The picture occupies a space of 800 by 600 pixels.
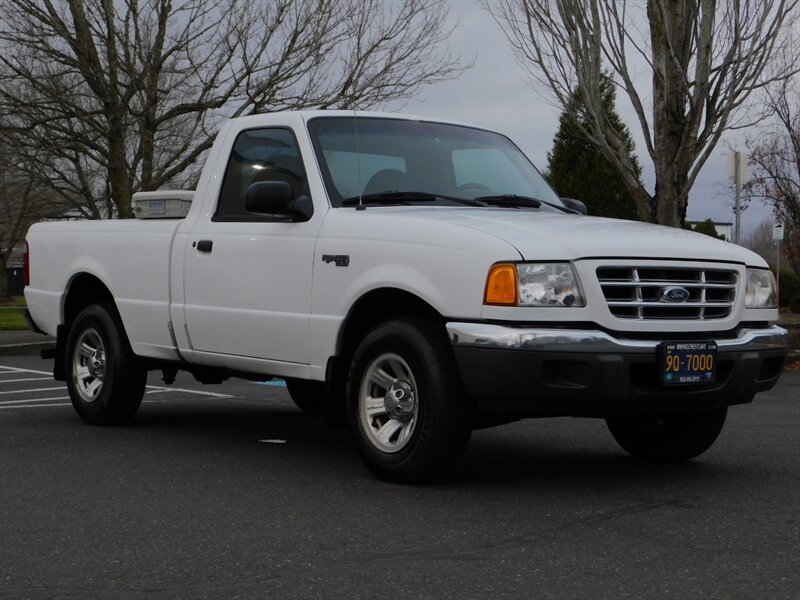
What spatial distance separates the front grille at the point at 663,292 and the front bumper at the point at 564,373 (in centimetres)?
14

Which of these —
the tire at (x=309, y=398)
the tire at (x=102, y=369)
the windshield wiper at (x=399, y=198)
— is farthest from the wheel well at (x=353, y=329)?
the tire at (x=309, y=398)

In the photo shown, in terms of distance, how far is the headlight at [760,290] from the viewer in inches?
243

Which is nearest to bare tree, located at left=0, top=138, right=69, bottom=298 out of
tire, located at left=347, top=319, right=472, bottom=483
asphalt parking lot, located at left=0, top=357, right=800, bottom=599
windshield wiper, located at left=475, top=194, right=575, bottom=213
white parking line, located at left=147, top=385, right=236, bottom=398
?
white parking line, located at left=147, top=385, right=236, bottom=398

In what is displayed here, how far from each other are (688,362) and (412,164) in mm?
2190

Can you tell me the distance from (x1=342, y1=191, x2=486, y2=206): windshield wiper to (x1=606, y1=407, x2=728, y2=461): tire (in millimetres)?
1478

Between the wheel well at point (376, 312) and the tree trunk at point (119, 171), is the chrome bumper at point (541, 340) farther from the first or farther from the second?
the tree trunk at point (119, 171)

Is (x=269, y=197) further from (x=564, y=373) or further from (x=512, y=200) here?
(x=564, y=373)

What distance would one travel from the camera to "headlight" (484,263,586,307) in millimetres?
5504

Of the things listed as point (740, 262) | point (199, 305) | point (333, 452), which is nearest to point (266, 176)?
point (199, 305)

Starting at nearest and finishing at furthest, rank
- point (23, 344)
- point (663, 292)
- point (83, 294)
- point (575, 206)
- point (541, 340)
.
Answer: point (541, 340) → point (663, 292) → point (575, 206) → point (83, 294) → point (23, 344)

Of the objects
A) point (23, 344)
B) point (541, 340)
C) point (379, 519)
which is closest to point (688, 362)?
point (541, 340)

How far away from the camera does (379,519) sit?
521 cm

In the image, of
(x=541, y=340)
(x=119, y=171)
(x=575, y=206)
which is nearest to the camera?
(x=541, y=340)

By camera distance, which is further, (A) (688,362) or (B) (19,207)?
(B) (19,207)
